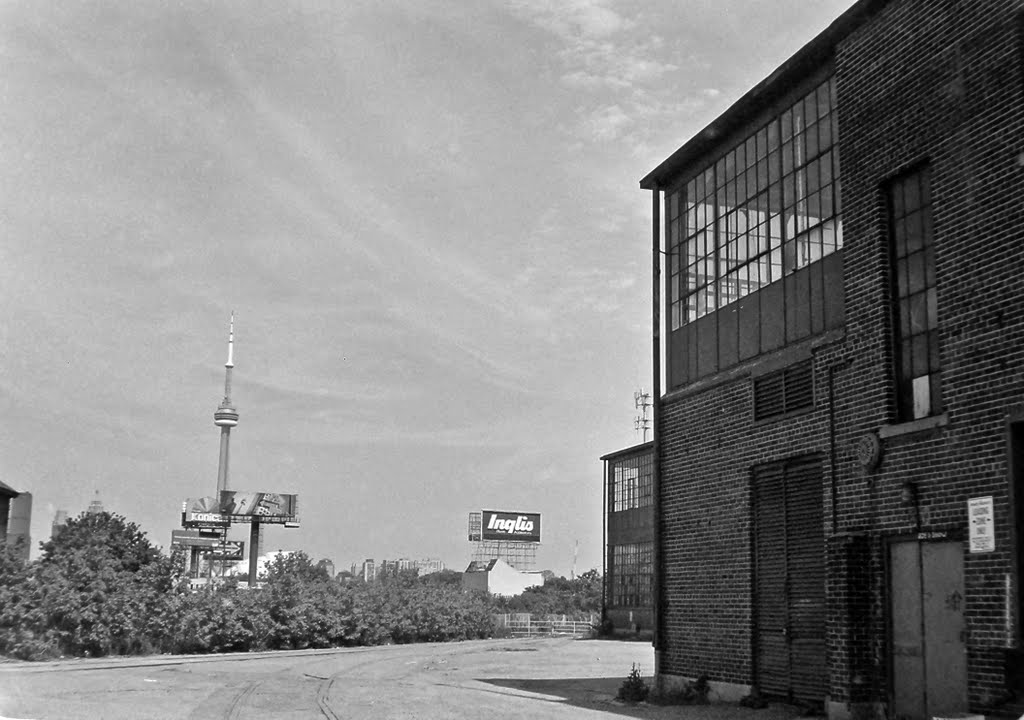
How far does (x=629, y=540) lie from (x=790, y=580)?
129 ft

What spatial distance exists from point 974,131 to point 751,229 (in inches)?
253

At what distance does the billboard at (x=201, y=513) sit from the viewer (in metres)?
123

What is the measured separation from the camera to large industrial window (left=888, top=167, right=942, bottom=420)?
15.0 m

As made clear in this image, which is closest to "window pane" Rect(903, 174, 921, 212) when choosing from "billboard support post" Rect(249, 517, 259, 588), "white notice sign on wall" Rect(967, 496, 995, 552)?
"white notice sign on wall" Rect(967, 496, 995, 552)

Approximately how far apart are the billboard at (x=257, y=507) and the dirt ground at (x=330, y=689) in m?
81.2

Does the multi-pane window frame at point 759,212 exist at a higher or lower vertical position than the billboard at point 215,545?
higher

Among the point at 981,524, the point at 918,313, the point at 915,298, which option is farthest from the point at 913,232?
the point at 981,524

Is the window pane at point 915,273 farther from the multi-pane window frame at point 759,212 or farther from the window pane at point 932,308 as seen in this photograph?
the multi-pane window frame at point 759,212

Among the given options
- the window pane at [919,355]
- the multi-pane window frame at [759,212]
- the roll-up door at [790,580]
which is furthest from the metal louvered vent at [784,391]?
the window pane at [919,355]

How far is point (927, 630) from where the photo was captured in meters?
14.7

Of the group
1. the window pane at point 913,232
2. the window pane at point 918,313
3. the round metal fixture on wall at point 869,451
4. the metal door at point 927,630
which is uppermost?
the window pane at point 913,232

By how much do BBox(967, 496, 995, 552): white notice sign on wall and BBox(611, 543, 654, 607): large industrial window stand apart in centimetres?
4184

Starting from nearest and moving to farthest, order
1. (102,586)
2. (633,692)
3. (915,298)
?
(915,298) → (633,692) → (102,586)

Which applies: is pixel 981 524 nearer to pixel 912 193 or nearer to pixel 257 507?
pixel 912 193
